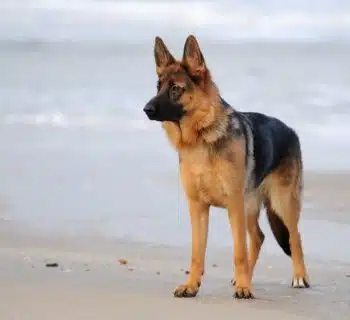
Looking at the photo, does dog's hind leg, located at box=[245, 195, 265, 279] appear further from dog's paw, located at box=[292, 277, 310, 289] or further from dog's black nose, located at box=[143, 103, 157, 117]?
dog's black nose, located at box=[143, 103, 157, 117]

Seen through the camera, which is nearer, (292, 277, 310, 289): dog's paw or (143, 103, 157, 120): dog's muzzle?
Result: (143, 103, 157, 120): dog's muzzle

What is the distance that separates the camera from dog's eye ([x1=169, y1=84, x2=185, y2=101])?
725cm

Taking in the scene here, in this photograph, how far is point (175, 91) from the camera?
7.26 m

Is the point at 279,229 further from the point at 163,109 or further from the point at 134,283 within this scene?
the point at 163,109

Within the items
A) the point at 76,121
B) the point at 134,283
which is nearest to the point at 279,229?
the point at 134,283

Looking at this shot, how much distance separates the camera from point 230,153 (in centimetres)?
737

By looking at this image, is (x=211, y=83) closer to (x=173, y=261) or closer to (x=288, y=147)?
(x=288, y=147)

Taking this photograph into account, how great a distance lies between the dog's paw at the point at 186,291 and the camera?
7.29 meters

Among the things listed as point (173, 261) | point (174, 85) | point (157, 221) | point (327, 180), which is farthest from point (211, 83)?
point (327, 180)

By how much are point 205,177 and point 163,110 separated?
22.4 inches

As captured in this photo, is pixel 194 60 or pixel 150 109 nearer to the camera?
pixel 150 109

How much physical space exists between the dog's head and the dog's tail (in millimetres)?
1536

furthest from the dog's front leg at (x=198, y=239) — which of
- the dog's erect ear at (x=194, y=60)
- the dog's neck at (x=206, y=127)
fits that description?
the dog's erect ear at (x=194, y=60)

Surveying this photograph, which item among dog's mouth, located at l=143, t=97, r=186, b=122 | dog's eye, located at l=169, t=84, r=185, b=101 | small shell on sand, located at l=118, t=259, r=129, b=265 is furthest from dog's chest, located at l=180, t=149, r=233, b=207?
small shell on sand, located at l=118, t=259, r=129, b=265
